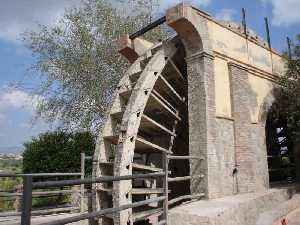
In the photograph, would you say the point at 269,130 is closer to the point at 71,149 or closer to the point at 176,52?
the point at 176,52

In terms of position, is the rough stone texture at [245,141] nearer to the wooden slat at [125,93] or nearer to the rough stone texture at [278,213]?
the rough stone texture at [278,213]

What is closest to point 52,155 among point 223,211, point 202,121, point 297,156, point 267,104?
point 202,121

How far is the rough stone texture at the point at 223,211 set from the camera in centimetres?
560

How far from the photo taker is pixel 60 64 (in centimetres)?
1717

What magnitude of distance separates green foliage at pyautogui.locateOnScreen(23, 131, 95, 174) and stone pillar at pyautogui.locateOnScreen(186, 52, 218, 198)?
16.2 ft

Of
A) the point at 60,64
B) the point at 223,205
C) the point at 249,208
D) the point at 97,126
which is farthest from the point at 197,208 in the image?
the point at 60,64

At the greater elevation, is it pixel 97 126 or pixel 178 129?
pixel 97 126

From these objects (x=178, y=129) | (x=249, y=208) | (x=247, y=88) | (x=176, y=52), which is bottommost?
(x=249, y=208)

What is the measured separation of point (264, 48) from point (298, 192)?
14.4 ft

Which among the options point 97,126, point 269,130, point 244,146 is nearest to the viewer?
point 244,146

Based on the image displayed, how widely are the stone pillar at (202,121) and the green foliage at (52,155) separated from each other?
16.2ft

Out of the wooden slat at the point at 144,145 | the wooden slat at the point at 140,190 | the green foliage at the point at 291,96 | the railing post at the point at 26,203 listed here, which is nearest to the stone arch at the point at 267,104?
the green foliage at the point at 291,96

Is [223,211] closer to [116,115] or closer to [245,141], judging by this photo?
[245,141]

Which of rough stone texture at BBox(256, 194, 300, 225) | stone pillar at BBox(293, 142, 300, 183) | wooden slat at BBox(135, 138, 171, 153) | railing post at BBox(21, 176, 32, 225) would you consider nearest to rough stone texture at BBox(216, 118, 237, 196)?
rough stone texture at BBox(256, 194, 300, 225)
